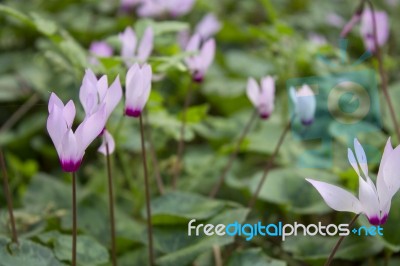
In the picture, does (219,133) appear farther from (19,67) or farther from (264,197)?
(19,67)

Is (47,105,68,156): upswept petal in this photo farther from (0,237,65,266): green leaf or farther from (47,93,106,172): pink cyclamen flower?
(0,237,65,266): green leaf

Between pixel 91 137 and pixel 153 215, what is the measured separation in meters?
0.44

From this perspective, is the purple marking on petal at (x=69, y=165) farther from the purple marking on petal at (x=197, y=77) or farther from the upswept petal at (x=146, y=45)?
the purple marking on petal at (x=197, y=77)

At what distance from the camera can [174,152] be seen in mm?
2035

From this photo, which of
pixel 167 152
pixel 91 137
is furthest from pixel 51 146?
pixel 91 137

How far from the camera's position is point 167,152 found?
2016 mm

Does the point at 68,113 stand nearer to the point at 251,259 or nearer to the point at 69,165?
the point at 69,165

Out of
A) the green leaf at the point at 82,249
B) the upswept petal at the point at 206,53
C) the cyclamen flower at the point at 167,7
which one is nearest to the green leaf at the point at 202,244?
the green leaf at the point at 82,249

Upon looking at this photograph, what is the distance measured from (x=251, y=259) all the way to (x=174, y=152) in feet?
3.07

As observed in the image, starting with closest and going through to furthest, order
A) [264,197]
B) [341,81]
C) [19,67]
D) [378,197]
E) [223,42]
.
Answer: [378,197] < [264,197] < [341,81] < [19,67] < [223,42]

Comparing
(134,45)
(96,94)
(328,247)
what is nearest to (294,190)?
(328,247)

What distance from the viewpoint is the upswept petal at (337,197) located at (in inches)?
32.3

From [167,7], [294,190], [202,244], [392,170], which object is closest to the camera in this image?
[392,170]

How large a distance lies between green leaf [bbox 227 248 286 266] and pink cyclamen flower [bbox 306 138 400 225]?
1.00 ft
